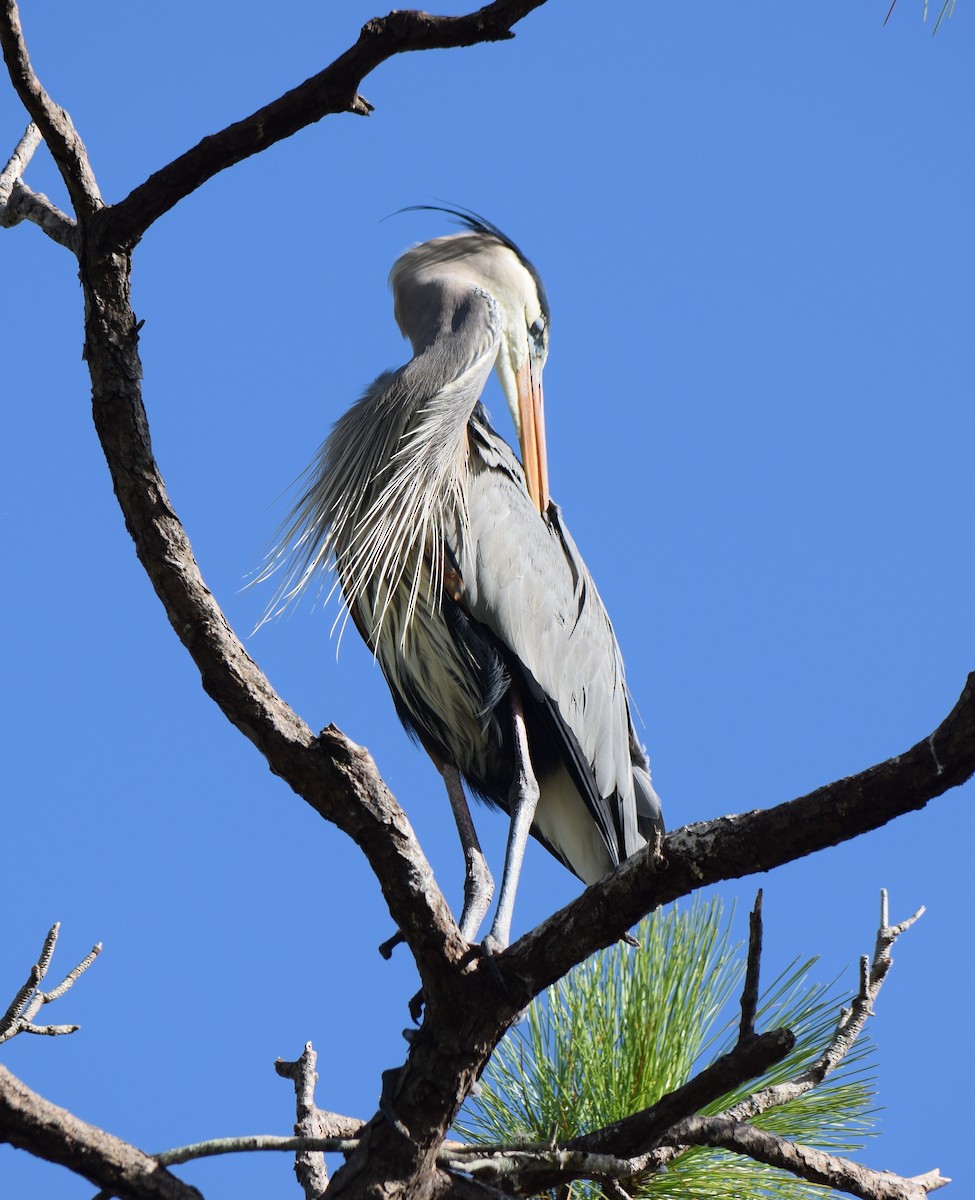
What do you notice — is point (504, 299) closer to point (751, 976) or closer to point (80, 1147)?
point (751, 976)

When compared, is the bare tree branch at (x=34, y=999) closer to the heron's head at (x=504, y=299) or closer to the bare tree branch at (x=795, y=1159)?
the bare tree branch at (x=795, y=1159)

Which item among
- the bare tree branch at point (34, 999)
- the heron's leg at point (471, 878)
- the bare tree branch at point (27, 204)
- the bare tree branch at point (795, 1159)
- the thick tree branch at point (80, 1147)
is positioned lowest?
the thick tree branch at point (80, 1147)

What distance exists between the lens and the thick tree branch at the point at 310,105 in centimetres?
184

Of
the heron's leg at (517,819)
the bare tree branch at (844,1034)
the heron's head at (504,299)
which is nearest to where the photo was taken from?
the bare tree branch at (844,1034)

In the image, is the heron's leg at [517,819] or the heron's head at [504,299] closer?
the heron's leg at [517,819]

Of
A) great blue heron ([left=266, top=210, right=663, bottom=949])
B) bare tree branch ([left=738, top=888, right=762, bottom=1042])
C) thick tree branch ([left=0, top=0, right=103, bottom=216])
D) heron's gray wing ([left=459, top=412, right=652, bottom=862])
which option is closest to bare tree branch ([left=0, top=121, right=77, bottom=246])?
thick tree branch ([left=0, top=0, right=103, bottom=216])

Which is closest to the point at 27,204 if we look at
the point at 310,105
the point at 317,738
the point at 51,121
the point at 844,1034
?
the point at 51,121

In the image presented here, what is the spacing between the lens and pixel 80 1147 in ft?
5.98

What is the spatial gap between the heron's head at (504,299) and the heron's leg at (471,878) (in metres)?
0.88

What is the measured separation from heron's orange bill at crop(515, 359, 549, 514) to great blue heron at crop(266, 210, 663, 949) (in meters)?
0.09

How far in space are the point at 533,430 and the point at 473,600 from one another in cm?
76

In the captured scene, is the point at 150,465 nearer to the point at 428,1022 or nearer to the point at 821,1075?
the point at 428,1022

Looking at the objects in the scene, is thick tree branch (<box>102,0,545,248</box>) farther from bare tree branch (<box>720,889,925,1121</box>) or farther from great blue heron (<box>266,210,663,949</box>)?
bare tree branch (<box>720,889,925,1121</box>)

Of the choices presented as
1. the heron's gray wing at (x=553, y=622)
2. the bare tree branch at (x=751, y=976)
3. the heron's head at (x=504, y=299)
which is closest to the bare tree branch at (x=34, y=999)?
the bare tree branch at (x=751, y=976)
